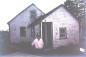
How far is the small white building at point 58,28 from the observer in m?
1.05

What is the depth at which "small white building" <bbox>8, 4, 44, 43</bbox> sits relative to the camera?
1.04 meters

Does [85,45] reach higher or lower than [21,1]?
lower

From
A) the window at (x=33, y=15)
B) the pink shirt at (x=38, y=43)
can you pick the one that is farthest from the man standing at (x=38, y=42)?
the window at (x=33, y=15)

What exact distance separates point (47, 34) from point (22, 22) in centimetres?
18

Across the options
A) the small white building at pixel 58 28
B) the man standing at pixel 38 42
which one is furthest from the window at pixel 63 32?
the man standing at pixel 38 42

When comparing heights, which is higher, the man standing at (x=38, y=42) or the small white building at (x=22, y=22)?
the small white building at (x=22, y=22)

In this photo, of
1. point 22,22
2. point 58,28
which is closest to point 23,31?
point 22,22

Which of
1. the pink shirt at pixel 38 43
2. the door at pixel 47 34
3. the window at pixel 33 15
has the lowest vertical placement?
the pink shirt at pixel 38 43

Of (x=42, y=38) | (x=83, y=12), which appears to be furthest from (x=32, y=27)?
(x=83, y=12)

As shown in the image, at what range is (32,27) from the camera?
3.48 feet

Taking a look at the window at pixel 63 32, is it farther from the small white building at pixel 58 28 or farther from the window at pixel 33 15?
the window at pixel 33 15

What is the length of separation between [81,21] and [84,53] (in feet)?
0.69

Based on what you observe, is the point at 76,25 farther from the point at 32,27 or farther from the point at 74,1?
the point at 32,27

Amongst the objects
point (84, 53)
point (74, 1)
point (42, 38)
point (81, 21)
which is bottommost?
point (84, 53)
